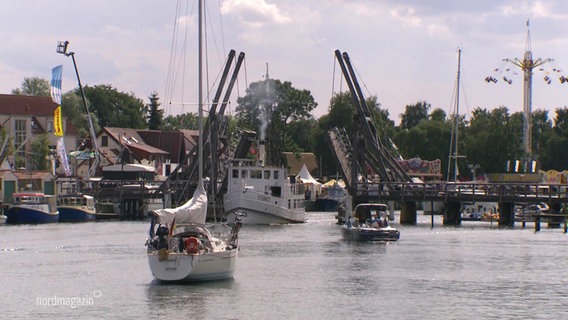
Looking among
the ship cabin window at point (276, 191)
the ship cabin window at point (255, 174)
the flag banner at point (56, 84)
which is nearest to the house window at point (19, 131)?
the flag banner at point (56, 84)

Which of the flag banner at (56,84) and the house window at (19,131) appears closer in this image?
the flag banner at (56,84)

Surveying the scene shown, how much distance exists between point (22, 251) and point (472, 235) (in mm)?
36301

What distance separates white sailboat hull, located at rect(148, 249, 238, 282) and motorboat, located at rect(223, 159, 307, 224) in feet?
169

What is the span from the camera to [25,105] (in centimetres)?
15362

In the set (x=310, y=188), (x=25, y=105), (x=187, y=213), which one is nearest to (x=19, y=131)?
(x=25, y=105)

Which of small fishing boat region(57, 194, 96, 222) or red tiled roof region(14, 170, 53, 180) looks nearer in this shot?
small fishing boat region(57, 194, 96, 222)

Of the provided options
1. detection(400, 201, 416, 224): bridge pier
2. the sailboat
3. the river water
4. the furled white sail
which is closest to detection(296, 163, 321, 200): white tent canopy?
detection(400, 201, 416, 224): bridge pier

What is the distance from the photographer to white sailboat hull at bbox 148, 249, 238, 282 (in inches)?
2003

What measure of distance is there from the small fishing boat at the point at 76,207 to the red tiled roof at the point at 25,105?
31.5 meters

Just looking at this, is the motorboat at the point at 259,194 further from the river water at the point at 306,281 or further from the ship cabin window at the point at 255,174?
the river water at the point at 306,281

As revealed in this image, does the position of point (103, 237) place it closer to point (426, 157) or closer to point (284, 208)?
point (284, 208)

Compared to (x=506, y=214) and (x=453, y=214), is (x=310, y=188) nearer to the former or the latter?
(x=453, y=214)

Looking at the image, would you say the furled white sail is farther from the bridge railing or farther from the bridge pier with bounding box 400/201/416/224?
the bridge pier with bounding box 400/201/416/224

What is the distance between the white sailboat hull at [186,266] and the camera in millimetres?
50875
